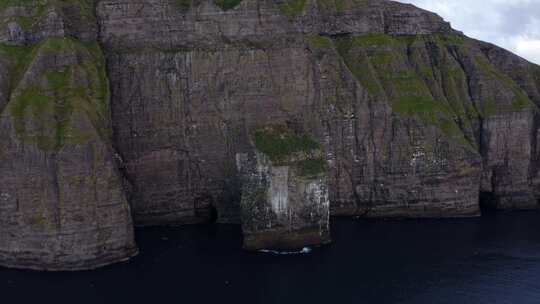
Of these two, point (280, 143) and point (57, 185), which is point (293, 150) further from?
point (57, 185)

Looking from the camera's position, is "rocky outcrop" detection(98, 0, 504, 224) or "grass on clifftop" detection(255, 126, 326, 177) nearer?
"grass on clifftop" detection(255, 126, 326, 177)

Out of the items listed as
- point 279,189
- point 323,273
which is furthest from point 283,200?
point 323,273

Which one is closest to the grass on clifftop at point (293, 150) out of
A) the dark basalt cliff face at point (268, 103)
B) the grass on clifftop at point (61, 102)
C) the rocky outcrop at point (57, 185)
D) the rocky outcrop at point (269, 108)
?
the dark basalt cliff face at point (268, 103)

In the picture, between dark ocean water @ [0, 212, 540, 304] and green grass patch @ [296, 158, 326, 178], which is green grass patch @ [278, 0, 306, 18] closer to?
green grass patch @ [296, 158, 326, 178]

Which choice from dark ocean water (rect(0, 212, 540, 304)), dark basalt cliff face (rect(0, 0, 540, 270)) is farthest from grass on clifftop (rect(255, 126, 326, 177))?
Result: dark ocean water (rect(0, 212, 540, 304))

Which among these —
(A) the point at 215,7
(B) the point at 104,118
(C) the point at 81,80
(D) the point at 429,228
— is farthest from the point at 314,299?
(A) the point at 215,7

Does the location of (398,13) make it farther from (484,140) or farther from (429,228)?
(429,228)
